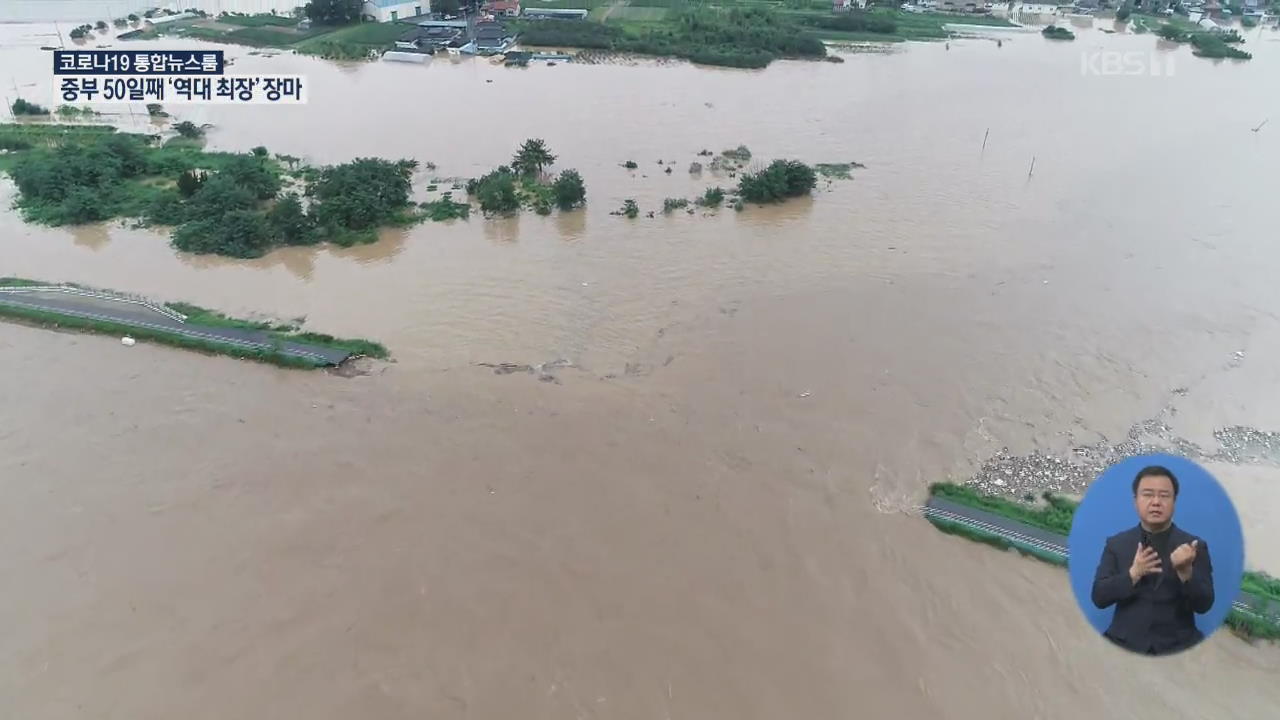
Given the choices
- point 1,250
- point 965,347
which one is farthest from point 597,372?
point 1,250

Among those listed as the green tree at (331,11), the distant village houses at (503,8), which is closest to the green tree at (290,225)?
the green tree at (331,11)

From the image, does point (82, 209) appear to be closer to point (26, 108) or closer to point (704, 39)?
point (26, 108)

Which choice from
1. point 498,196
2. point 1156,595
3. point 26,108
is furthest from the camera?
point 26,108

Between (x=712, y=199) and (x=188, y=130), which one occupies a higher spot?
(x=188, y=130)

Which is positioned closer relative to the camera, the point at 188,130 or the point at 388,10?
the point at 188,130

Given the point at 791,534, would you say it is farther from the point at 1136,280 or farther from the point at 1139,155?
the point at 1139,155

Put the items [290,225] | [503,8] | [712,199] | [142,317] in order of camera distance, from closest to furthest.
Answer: [142,317]
[290,225]
[712,199]
[503,8]
